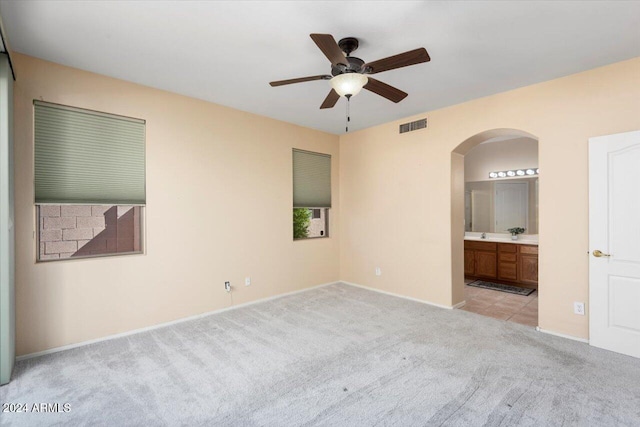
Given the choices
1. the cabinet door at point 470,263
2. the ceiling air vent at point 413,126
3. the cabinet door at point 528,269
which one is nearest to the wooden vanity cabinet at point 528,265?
the cabinet door at point 528,269

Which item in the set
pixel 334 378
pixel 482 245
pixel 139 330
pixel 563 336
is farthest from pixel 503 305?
pixel 139 330

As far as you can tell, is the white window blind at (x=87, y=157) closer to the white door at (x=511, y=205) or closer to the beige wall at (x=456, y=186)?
the beige wall at (x=456, y=186)

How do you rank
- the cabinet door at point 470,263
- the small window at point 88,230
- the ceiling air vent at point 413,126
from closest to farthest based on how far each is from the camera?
1. the small window at point 88,230
2. the ceiling air vent at point 413,126
3. the cabinet door at point 470,263

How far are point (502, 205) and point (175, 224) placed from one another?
5.69 m

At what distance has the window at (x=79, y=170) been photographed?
2.94 metres

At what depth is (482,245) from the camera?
5738 mm

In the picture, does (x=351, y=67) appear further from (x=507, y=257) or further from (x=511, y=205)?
(x=511, y=205)

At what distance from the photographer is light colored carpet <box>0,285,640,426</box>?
6.62ft

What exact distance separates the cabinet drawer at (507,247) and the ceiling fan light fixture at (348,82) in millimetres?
4451

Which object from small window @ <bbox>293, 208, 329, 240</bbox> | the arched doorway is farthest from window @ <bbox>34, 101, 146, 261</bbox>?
the arched doorway

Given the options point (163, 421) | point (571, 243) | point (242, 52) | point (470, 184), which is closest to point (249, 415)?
point (163, 421)

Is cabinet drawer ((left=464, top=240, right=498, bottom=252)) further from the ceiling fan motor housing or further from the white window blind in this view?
the white window blind

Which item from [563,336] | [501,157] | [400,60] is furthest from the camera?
[501,157]

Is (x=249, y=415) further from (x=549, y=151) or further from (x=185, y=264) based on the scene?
(x=549, y=151)
